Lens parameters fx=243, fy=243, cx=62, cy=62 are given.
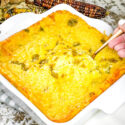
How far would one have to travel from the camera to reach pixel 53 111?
1.15m

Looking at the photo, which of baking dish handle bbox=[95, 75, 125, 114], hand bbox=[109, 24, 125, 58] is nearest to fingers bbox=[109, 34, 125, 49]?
hand bbox=[109, 24, 125, 58]

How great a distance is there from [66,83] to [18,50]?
12.6 inches

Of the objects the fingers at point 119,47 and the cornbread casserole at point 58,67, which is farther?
the fingers at point 119,47

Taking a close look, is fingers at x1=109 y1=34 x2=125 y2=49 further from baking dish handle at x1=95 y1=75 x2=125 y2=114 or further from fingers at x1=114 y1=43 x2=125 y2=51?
baking dish handle at x1=95 y1=75 x2=125 y2=114

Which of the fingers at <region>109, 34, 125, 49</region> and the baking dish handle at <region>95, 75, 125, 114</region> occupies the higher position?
the fingers at <region>109, 34, 125, 49</region>

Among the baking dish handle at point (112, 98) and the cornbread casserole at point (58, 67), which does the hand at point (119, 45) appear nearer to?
the cornbread casserole at point (58, 67)

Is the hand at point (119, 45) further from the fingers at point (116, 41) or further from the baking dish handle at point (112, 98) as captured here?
the baking dish handle at point (112, 98)

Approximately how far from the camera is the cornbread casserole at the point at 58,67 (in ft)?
3.90

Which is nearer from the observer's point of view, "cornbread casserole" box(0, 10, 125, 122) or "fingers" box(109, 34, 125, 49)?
"cornbread casserole" box(0, 10, 125, 122)

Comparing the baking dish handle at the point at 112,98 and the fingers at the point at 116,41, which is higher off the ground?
the fingers at the point at 116,41

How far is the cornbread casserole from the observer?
3.90ft

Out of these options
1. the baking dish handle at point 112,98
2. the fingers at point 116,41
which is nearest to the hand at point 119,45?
the fingers at point 116,41

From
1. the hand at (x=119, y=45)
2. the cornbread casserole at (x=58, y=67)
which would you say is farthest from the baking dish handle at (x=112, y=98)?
the hand at (x=119, y=45)

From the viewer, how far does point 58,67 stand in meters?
1.26
